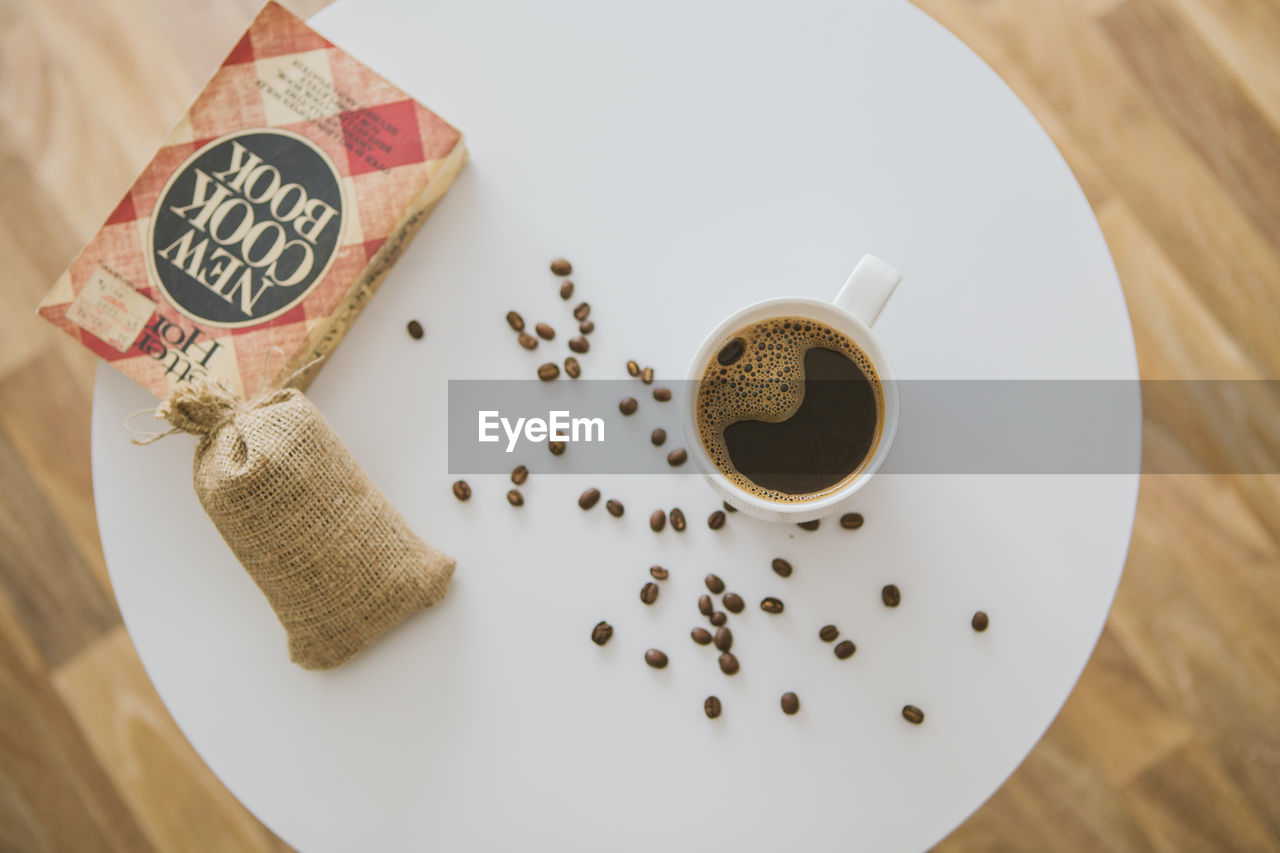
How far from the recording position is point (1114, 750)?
140 centimetres

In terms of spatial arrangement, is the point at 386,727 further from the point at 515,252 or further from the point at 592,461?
the point at 515,252

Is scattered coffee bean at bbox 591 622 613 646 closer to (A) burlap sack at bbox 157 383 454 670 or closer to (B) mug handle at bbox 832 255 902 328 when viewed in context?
(A) burlap sack at bbox 157 383 454 670

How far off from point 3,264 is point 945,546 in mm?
1730

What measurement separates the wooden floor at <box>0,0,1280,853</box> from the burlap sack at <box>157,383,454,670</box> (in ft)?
2.88

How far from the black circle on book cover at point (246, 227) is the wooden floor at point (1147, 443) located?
0.79 meters

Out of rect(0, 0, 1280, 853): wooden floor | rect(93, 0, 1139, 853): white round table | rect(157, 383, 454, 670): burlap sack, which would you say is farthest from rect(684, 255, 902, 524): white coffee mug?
rect(0, 0, 1280, 853): wooden floor

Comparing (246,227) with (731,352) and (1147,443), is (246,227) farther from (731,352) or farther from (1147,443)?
(1147,443)

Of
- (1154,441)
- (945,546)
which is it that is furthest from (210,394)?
(1154,441)

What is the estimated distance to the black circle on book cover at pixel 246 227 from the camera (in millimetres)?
885

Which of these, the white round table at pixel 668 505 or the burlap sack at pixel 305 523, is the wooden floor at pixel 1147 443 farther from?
the burlap sack at pixel 305 523

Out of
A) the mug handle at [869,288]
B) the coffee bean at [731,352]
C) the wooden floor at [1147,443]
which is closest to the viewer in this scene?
the mug handle at [869,288]

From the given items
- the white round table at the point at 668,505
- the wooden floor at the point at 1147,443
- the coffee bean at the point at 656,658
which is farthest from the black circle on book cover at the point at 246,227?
the wooden floor at the point at 1147,443

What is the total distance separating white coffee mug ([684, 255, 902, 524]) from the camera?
2.48 feet
